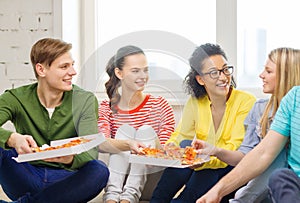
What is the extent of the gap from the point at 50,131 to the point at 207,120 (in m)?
0.59

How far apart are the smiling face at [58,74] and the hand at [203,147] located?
56 cm

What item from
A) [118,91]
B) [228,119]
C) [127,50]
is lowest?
[228,119]

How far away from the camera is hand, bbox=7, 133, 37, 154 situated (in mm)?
1886

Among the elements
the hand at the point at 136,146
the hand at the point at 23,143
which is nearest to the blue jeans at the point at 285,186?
the hand at the point at 136,146

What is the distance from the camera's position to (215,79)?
195 cm

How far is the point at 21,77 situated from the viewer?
2795 mm

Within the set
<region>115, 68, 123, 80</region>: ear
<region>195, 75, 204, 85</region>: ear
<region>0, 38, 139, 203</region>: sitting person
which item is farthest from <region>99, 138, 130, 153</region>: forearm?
<region>195, 75, 204, 85</region>: ear

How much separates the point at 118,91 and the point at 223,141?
1.58ft

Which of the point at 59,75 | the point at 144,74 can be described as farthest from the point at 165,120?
the point at 59,75

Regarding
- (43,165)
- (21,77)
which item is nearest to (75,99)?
(43,165)

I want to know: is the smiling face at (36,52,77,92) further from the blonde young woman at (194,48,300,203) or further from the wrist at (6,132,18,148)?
the blonde young woman at (194,48,300,203)

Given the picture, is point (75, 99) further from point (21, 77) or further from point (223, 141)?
point (21, 77)

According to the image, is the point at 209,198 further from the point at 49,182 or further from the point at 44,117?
the point at 44,117

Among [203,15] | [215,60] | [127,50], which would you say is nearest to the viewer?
[127,50]
